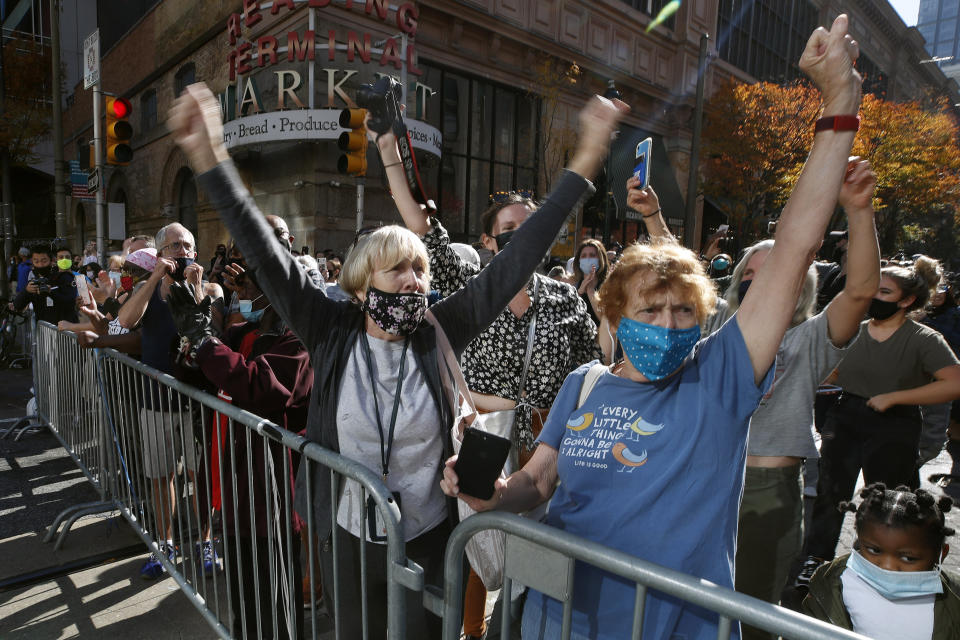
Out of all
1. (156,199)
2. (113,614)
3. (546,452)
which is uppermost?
(156,199)

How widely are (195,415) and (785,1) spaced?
36.9m

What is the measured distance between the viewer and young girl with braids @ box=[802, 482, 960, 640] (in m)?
1.81

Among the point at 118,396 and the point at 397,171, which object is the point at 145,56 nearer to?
the point at 118,396

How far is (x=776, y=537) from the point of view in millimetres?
2240

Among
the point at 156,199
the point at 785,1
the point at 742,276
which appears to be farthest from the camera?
the point at 785,1

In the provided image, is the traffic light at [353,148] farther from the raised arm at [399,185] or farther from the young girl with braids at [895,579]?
the young girl with braids at [895,579]

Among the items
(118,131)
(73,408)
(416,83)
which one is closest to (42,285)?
(118,131)

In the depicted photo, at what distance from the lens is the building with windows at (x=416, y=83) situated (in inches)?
575

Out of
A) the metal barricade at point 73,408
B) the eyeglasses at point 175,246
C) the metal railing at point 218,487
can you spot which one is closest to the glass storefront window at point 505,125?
the metal barricade at point 73,408

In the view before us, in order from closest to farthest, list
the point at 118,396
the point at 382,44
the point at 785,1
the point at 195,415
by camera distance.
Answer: the point at 195,415
the point at 118,396
the point at 382,44
the point at 785,1

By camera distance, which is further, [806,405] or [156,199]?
[156,199]

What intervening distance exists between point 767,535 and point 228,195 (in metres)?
2.32

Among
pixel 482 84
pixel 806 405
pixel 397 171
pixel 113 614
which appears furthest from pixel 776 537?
pixel 482 84

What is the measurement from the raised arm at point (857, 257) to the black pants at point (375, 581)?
1.59 m
